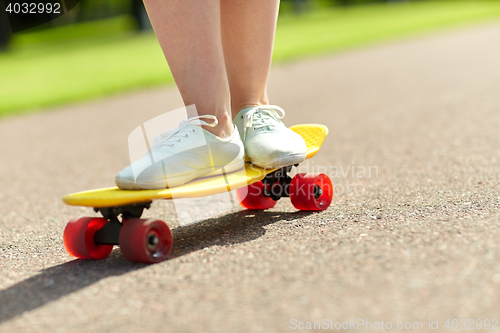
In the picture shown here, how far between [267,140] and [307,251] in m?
0.50

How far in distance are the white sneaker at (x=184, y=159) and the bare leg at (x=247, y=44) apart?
0.24m

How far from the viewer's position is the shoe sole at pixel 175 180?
1.48 metres

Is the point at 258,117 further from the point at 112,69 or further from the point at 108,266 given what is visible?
the point at 112,69

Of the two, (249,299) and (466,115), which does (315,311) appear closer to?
(249,299)

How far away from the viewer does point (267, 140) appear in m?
1.77

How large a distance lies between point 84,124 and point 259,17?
3474 mm

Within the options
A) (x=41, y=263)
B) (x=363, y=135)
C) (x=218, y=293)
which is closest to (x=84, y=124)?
(x=363, y=135)

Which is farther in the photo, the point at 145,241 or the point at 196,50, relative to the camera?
the point at 196,50

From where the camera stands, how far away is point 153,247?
145 cm

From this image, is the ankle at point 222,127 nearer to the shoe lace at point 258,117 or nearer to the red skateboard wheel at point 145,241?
the shoe lace at point 258,117

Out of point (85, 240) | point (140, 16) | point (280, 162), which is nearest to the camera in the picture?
point (85, 240)

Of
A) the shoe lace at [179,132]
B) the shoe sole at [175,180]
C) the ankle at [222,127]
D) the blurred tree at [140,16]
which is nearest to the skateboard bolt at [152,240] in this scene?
the shoe sole at [175,180]

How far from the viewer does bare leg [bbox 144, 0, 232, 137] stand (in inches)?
63.8

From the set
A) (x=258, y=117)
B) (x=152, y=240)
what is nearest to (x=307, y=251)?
(x=152, y=240)
